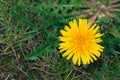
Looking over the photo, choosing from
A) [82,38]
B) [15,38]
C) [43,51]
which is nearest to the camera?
[82,38]

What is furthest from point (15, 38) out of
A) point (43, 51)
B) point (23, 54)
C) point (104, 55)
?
point (104, 55)

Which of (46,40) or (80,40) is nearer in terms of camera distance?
(80,40)

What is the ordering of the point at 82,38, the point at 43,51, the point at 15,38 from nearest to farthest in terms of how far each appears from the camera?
1. the point at 82,38
2. the point at 43,51
3. the point at 15,38

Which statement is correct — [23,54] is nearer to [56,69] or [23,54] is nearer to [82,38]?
[56,69]

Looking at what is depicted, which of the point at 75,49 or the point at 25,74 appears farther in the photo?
Result: the point at 25,74

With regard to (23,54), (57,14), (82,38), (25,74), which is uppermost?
(57,14)

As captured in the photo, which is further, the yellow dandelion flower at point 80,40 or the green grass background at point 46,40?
the green grass background at point 46,40

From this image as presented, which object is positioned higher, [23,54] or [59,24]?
[59,24]

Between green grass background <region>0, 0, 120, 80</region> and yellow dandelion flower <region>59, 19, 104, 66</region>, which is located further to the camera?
green grass background <region>0, 0, 120, 80</region>
